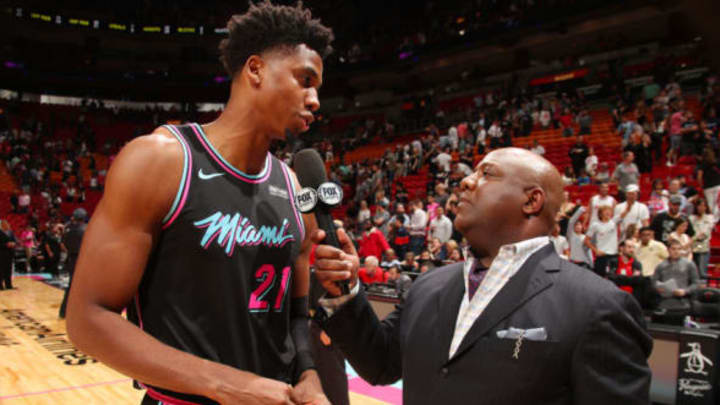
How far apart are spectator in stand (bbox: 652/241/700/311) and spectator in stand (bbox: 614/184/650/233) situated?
1.62 metres

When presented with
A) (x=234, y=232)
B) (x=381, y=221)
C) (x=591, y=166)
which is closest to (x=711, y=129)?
(x=591, y=166)

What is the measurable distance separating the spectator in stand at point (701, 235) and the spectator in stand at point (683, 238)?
0.39 m

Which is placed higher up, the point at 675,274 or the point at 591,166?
the point at 591,166

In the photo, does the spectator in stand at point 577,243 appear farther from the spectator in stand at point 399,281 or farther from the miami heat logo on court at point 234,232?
the miami heat logo on court at point 234,232

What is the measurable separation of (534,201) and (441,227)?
25.3 ft

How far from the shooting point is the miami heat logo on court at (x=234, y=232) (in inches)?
58.7

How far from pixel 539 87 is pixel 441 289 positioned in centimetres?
1869

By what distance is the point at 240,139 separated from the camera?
1655 millimetres

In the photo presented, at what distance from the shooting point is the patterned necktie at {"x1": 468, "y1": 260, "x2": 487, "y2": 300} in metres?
1.79

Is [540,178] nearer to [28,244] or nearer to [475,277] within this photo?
[475,277]

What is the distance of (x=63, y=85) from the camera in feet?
87.9

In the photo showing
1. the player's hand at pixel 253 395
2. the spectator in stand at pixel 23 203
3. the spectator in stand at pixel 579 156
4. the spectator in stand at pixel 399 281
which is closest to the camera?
the player's hand at pixel 253 395

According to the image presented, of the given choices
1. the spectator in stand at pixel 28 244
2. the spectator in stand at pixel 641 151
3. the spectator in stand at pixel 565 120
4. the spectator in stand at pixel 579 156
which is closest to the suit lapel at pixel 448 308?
the spectator in stand at pixel 641 151

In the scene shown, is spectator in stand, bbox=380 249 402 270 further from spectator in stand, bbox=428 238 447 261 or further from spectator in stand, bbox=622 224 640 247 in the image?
spectator in stand, bbox=622 224 640 247
